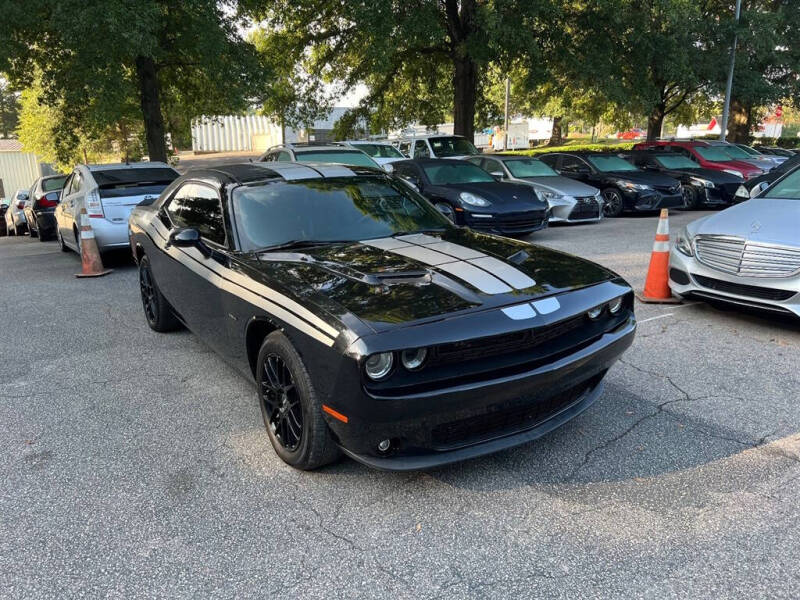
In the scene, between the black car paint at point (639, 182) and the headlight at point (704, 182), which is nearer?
the black car paint at point (639, 182)

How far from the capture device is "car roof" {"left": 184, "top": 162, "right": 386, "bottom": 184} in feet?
14.1

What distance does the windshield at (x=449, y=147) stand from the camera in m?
15.1

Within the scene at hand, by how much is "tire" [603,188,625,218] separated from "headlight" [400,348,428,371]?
11.8 meters

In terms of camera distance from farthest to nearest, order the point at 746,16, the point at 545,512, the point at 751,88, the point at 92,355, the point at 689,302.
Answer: the point at 751,88
the point at 746,16
the point at 689,302
the point at 92,355
the point at 545,512

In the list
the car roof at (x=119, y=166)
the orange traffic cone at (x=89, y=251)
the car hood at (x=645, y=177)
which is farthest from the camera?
the car hood at (x=645, y=177)

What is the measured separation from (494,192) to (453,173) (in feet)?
3.91

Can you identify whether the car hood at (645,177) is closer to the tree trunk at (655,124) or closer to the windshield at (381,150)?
the windshield at (381,150)

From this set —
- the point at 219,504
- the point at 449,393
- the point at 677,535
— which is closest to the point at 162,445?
the point at 219,504

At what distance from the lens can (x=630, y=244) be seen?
31.7 feet

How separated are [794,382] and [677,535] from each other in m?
2.27

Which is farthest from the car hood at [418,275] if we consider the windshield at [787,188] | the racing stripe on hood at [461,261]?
the windshield at [787,188]

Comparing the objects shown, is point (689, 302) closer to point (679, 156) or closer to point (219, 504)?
point (219, 504)

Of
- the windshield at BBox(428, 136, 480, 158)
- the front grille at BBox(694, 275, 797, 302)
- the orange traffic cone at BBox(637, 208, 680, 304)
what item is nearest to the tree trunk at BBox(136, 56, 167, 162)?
the windshield at BBox(428, 136, 480, 158)

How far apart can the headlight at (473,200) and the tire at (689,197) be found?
680cm
